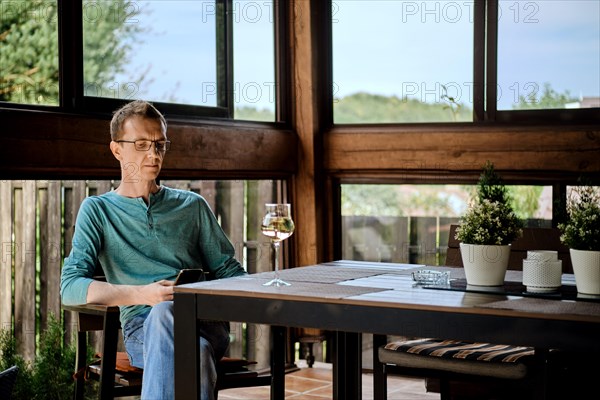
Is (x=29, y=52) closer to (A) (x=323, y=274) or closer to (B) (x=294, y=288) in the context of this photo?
(A) (x=323, y=274)

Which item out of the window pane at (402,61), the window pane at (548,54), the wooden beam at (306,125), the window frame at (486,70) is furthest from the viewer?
the wooden beam at (306,125)

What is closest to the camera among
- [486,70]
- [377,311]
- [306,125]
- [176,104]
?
[377,311]

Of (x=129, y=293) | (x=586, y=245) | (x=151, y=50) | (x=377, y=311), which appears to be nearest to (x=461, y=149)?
(x=151, y=50)

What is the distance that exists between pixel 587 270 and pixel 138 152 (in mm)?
1632

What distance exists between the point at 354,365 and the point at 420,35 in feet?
8.00

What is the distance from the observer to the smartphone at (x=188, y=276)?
10.1ft

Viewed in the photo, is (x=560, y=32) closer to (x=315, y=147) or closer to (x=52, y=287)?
(x=315, y=147)

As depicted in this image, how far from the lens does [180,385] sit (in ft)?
9.76

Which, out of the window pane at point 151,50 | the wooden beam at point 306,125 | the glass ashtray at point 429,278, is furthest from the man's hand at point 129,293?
the wooden beam at point 306,125

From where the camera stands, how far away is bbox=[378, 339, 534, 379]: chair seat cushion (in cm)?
319

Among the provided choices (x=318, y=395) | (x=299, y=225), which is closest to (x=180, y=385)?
(x=318, y=395)

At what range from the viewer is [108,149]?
4344mm

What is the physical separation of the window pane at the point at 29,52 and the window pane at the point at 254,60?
132 cm

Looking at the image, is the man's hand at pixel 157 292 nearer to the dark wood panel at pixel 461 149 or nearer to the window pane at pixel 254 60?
the window pane at pixel 254 60
